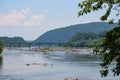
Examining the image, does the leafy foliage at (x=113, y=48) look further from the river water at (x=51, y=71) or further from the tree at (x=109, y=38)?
the river water at (x=51, y=71)

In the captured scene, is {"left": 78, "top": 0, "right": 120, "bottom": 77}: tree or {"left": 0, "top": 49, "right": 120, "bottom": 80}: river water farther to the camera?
{"left": 0, "top": 49, "right": 120, "bottom": 80}: river water

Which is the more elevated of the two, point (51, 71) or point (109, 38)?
point (109, 38)

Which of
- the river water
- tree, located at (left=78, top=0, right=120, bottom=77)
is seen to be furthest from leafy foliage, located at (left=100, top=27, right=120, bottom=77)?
the river water

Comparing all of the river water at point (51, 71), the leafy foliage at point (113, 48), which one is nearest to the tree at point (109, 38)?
the leafy foliage at point (113, 48)

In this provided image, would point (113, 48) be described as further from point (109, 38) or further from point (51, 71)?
point (51, 71)

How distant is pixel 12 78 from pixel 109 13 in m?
71.8

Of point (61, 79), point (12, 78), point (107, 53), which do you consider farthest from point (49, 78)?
point (107, 53)

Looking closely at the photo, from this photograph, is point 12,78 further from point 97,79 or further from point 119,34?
point 119,34

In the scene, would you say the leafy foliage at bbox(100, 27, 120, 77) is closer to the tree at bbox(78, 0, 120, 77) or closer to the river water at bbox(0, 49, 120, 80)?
the tree at bbox(78, 0, 120, 77)

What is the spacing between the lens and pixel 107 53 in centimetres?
1508

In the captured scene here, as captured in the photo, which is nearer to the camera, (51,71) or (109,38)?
(109,38)

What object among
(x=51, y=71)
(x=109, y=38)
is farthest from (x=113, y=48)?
(x=51, y=71)

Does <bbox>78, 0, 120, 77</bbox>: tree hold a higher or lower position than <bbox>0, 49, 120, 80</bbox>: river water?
higher

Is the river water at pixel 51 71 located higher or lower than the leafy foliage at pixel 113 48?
lower
